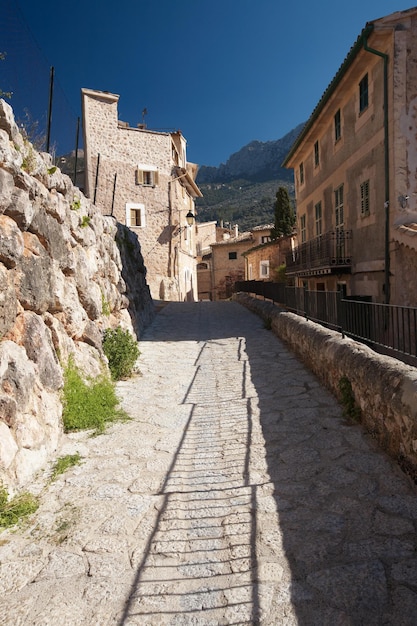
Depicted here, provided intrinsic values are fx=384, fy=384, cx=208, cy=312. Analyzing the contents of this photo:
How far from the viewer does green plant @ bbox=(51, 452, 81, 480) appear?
14.1 feet

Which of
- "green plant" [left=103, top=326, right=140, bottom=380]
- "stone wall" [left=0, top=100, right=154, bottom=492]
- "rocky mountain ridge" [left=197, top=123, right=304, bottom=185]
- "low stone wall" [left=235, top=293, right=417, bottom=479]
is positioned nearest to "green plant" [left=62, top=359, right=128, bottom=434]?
"stone wall" [left=0, top=100, right=154, bottom=492]

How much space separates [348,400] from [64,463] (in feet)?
12.4

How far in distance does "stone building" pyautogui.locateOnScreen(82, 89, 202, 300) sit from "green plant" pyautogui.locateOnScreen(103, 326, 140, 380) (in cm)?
1818

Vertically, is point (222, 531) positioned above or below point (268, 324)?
below

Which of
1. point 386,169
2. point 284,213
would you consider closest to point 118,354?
point 386,169

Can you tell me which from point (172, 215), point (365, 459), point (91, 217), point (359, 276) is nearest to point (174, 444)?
point (365, 459)

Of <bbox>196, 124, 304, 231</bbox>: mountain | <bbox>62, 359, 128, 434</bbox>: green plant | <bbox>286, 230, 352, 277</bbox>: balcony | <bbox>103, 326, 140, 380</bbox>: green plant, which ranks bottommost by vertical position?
<bbox>62, 359, 128, 434</bbox>: green plant

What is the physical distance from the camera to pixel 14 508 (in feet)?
11.5

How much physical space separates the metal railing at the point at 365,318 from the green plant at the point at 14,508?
176 inches

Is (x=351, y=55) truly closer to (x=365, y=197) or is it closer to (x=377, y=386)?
(x=365, y=197)

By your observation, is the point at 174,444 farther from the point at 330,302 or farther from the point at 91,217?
the point at 91,217

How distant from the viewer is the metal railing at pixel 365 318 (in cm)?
521

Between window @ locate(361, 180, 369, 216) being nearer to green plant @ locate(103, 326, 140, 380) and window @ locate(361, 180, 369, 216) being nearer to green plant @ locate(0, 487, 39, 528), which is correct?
green plant @ locate(103, 326, 140, 380)

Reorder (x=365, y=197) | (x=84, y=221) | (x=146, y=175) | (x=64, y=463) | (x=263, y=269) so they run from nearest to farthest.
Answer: (x=64, y=463)
(x=84, y=221)
(x=365, y=197)
(x=146, y=175)
(x=263, y=269)
